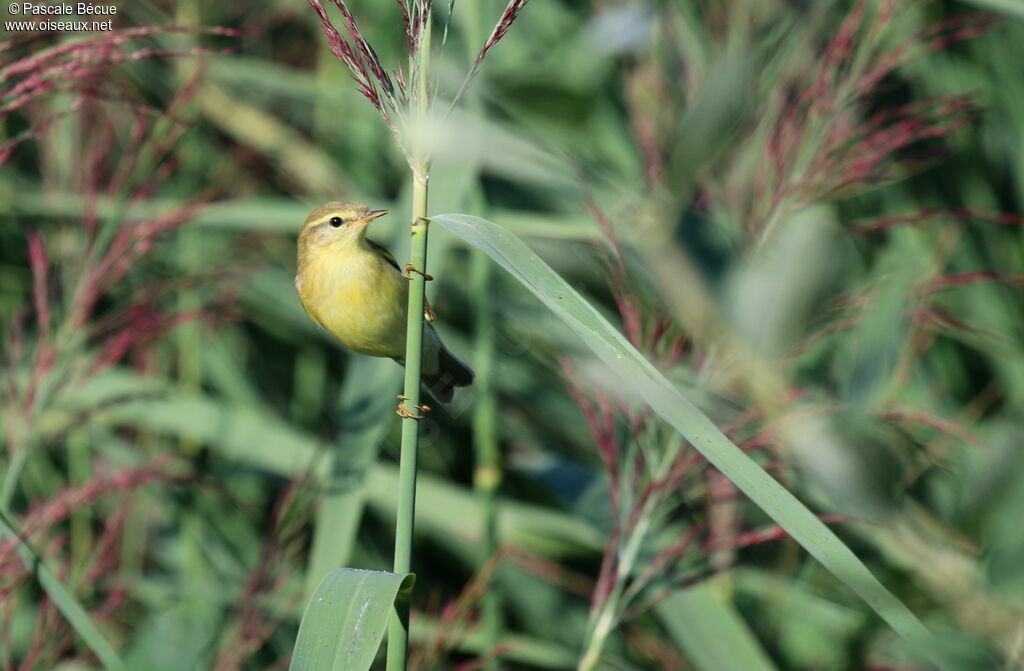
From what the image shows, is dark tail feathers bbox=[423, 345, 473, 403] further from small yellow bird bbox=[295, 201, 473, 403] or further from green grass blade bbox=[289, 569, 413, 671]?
green grass blade bbox=[289, 569, 413, 671]

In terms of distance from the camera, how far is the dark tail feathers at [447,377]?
5.97 ft

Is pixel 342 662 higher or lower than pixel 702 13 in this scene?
lower

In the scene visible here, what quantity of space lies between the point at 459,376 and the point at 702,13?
1.11m

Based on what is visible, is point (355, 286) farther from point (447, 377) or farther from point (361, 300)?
point (447, 377)

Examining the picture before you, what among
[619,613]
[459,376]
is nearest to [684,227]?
[619,613]

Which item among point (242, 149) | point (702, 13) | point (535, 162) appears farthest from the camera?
point (242, 149)

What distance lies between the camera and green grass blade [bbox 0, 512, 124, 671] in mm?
1250

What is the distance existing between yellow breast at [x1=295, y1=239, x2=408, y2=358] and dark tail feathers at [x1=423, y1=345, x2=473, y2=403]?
8.1 inches

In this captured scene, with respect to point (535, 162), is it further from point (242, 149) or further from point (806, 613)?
point (242, 149)

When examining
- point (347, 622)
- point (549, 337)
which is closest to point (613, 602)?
point (347, 622)

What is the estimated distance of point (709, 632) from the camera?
1.78 meters

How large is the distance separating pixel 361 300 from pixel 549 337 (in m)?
0.78

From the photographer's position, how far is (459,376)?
185cm

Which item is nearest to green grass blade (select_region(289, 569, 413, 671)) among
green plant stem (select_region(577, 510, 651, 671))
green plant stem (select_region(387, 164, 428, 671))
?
green plant stem (select_region(387, 164, 428, 671))
